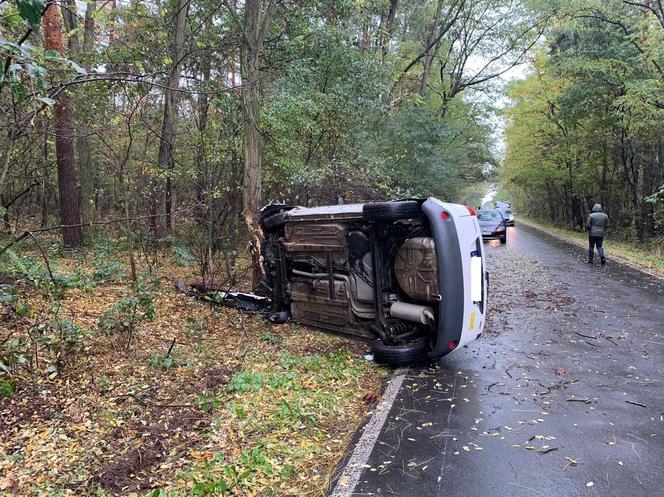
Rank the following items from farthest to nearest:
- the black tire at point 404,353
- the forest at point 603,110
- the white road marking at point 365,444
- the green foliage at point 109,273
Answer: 1. the forest at point 603,110
2. the green foliage at point 109,273
3. the black tire at point 404,353
4. the white road marking at point 365,444

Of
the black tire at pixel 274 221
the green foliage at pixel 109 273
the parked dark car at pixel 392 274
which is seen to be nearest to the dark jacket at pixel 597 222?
the parked dark car at pixel 392 274

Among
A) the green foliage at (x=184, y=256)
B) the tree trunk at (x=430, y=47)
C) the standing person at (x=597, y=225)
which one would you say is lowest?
the green foliage at (x=184, y=256)

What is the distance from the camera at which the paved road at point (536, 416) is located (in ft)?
10.7

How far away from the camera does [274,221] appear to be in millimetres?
7223

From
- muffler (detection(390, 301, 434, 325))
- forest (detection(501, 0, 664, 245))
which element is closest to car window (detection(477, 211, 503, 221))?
forest (detection(501, 0, 664, 245))

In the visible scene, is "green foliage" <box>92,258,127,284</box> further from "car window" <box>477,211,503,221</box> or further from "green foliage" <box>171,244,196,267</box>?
"car window" <box>477,211,503,221</box>

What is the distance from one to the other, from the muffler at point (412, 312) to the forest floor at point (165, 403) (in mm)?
812

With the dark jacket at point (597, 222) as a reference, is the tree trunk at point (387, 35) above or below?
above

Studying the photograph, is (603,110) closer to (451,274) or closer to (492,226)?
(492,226)

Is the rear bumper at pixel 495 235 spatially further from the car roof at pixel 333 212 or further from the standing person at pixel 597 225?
the car roof at pixel 333 212

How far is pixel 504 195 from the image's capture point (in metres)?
97.3

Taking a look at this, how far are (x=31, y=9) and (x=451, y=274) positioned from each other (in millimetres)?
4351

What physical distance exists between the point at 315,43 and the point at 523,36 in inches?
730

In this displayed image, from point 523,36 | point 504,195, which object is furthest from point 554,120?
point 504,195
